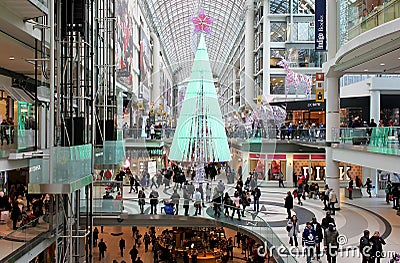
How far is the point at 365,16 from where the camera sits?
19.0 m

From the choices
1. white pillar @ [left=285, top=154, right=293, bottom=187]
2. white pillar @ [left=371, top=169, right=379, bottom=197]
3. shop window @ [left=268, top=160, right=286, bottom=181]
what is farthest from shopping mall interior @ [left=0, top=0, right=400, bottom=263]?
shop window @ [left=268, top=160, right=286, bottom=181]

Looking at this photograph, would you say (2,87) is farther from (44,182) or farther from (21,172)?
(44,182)

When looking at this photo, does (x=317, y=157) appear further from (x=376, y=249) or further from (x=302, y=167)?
(x=376, y=249)

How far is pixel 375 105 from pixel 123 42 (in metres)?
19.0

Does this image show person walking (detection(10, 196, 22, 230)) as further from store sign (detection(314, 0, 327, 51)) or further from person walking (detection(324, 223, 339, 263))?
store sign (detection(314, 0, 327, 51))

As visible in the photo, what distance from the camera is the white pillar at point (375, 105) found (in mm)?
35406

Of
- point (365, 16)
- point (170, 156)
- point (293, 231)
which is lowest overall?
point (293, 231)

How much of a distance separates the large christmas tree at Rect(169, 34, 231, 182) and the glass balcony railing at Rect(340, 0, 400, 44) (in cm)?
636

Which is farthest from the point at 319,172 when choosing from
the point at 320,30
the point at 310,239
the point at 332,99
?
the point at 310,239

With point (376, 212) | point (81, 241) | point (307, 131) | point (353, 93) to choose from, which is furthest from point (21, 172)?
point (353, 93)

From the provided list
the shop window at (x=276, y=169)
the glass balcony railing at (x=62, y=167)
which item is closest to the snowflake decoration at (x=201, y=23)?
the glass balcony railing at (x=62, y=167)

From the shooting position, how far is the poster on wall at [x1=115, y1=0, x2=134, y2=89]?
31203 mm

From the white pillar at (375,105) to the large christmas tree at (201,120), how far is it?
19.5 m

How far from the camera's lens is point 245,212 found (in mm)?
19484
